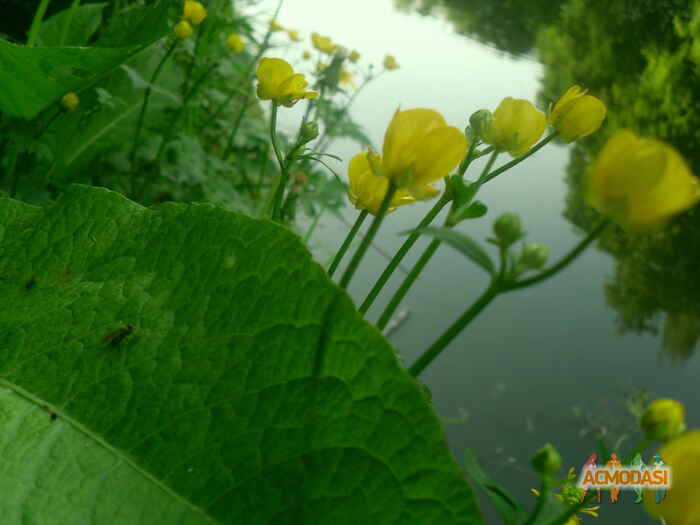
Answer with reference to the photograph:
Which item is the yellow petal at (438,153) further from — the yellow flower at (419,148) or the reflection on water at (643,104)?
the reflection on water at (643,104)

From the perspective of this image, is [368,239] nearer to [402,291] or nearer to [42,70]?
[402,291]

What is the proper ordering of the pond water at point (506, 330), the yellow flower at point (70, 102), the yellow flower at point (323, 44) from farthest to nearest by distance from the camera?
the pond water at point (506, 330), the yellow flower at point (323, 44), the yellow flower at point (70, 102)

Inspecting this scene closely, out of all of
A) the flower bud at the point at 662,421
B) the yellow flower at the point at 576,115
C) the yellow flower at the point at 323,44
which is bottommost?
the flower bud at the point at 662,421

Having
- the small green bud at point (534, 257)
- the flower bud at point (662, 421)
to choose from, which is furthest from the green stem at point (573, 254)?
the flower bud at point (662, 421)

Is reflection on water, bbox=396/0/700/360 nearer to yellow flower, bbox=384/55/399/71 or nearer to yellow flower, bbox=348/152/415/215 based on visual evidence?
yellow flower, bbox=384/55/399/71

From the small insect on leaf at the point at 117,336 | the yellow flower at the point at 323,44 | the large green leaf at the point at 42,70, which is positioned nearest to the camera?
the small insect on leaf at the point at 117,336

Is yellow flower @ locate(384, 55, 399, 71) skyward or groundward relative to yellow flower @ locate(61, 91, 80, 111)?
skyward

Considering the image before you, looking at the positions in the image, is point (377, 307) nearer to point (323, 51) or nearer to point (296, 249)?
point (323, 51)

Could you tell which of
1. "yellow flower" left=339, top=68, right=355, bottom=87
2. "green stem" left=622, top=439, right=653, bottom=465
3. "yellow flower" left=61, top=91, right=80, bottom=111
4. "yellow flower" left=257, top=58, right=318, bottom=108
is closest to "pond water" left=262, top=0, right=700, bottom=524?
"yellow flower" left=339, top=68, right=355, bottom=87
